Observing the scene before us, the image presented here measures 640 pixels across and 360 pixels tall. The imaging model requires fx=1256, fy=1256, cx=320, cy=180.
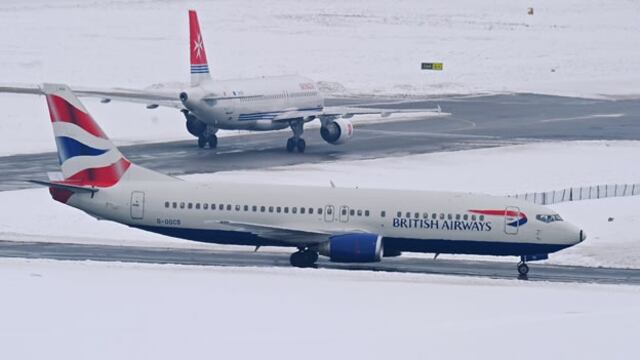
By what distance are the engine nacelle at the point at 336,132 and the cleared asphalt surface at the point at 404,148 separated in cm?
68

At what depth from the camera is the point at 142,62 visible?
457ft

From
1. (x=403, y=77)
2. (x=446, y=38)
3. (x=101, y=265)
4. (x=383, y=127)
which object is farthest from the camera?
(x=446, y=38)

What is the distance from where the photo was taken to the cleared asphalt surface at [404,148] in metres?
49.3

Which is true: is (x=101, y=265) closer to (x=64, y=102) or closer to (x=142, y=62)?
(x=64, y=102)

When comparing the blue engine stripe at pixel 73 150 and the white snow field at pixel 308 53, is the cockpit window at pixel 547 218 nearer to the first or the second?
the blue engine stripe at pixel 73 150

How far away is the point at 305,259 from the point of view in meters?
48.6

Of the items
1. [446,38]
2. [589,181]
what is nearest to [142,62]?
[446,38]

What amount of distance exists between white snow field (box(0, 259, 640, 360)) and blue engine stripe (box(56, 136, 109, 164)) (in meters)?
5.47

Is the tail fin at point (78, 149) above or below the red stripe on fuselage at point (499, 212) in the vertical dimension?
above

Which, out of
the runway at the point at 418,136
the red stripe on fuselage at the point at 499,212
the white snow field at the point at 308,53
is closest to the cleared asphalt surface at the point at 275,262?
the red stripe on fuselage at the point at 499,212

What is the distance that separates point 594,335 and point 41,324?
51.4 ft

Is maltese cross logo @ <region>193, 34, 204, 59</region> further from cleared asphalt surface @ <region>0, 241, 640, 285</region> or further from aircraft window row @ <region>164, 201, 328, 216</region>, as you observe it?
aircraft window row @ <region>164, 201, 328, 216</region>

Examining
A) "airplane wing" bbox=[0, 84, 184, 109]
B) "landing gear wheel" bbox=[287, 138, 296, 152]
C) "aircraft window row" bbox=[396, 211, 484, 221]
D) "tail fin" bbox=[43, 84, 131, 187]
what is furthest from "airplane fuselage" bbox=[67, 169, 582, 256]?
"airplane wing" bbox=[0, 84, 184, 109]

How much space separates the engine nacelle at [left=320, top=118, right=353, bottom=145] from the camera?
82.8m
